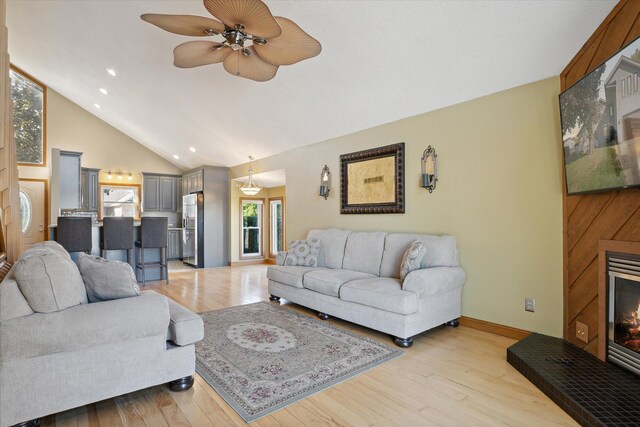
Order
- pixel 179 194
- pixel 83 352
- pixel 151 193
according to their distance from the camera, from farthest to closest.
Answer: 1. pixel 179 194
2. pixel 151 193
3. pixel 83 352

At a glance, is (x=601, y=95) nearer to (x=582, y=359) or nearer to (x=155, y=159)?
(x=582, y=359)

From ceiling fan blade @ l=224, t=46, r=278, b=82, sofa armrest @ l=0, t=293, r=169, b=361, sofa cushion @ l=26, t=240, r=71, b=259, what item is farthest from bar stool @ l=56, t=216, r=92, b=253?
ceiling fan blade @ l=224, t=46, r=278, b=82

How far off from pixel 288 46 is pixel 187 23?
69 cm

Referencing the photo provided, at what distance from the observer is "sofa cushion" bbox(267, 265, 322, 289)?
417cm

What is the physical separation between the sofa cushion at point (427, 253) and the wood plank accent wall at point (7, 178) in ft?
12.4

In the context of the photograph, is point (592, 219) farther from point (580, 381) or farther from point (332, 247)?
point (332, 247)

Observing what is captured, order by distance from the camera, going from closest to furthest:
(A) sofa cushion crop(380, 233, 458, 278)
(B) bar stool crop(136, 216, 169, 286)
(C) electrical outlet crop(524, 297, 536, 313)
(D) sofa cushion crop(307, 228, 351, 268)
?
(C) electrical outlet crop(524, 297, 536, 313), (A) sofa cushion crop(380, 233, 458, 278), (D) sofa cushion crop(307, 228, 351, 268), (B) bar stool crop(136, 216, 169, 286)

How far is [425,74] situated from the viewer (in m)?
3.44

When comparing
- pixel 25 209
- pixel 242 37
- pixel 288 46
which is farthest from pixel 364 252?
pixel 25 209

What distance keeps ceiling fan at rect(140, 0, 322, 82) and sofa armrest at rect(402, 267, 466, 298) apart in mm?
2137

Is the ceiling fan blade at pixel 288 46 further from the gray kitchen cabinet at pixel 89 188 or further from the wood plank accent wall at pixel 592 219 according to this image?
the gray kitchen cabinet at pixel 89 188

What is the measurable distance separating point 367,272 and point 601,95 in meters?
2.83

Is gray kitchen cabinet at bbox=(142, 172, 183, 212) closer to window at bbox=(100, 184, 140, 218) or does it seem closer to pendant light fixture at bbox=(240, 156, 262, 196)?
window at bbox=(100, 184, 140, 218)

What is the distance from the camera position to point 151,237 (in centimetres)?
613
